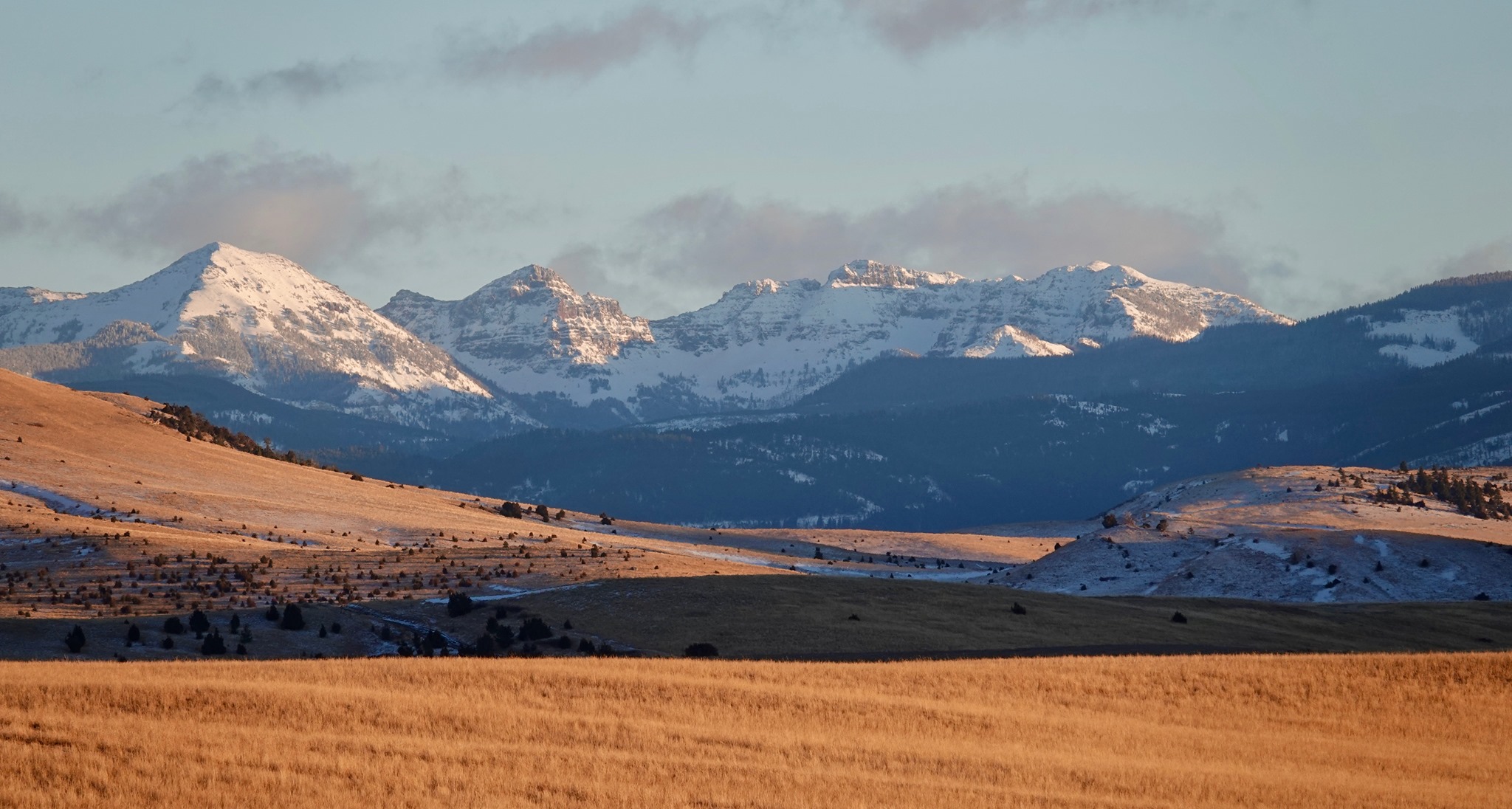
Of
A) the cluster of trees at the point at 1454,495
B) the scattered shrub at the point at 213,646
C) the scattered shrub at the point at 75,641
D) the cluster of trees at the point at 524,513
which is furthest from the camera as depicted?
the cluster of trees at the point at 524,513

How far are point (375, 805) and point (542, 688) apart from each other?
13669 mm

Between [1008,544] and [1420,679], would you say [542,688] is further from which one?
[1008,544]

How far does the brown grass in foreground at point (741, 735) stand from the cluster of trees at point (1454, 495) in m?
91.5

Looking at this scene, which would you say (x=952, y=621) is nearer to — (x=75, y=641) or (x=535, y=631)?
(x=535, y=631)

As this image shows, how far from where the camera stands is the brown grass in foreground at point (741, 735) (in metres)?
31.1

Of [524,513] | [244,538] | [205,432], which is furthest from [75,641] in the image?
[205,432]

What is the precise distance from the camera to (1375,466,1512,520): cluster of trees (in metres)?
138

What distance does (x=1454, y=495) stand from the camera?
14400 centimetres

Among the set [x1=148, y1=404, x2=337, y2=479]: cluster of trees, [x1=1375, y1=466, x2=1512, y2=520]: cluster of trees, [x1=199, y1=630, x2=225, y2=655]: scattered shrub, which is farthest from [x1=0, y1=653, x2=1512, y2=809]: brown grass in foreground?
[x1=148, y1=404, x2=337, y2=479]: cluster of trees

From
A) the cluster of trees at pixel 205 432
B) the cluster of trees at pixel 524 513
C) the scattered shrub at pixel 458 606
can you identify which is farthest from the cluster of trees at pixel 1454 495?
the cluster of trees at pixel 205 432

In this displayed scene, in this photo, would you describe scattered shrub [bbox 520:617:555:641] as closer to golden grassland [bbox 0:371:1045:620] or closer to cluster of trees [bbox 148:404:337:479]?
golden grassland [bbox 0:371:1045:620]

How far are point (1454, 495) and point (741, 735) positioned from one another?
12321 centimetres

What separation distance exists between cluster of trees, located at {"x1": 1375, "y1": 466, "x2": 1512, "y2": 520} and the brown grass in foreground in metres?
91.5

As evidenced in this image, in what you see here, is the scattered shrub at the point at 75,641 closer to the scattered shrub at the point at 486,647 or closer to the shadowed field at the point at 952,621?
the scattered shrub at the point at 486,647
